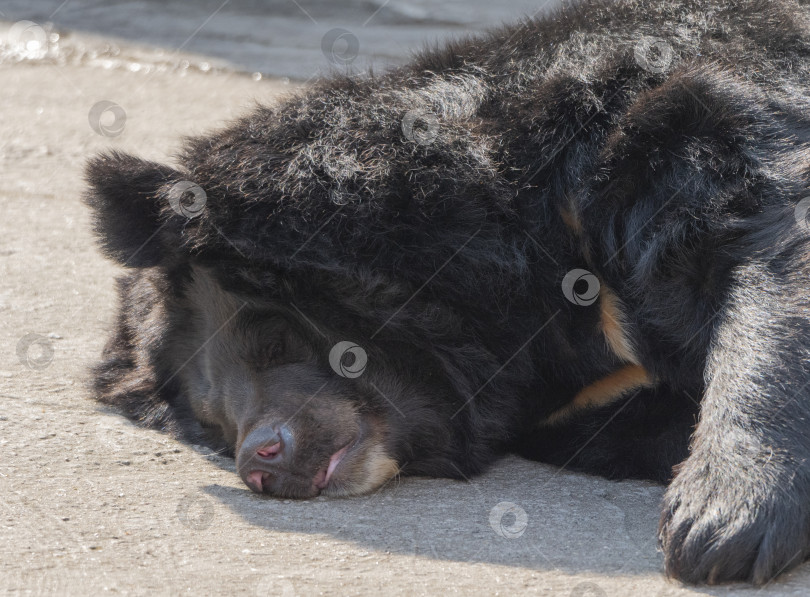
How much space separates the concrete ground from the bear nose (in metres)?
0.07

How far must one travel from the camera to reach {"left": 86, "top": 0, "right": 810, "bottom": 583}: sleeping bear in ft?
12.1

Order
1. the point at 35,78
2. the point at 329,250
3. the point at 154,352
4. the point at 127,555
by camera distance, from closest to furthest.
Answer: the point at 127,555
the point at 329,250
the point at 154,352
the point at 35,78

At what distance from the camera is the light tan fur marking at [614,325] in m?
3.94

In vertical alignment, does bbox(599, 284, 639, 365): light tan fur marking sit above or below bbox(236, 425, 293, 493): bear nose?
above

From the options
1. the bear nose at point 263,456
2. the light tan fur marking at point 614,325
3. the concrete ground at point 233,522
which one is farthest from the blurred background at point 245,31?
the bear nose at point 263,456

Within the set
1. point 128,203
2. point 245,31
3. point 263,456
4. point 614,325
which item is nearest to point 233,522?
point 263,456

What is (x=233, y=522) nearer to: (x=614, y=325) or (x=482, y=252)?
(x=482, y=252)

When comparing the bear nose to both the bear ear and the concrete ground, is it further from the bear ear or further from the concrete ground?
the bear ear

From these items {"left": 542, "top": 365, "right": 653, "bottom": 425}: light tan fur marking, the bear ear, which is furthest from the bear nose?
{"left": 542, "top": 365, "right": 653, "bottom": 425}: light tan fur marking

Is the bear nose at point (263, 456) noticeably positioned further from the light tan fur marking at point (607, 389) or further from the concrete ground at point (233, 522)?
the light tan fur marking at point (607, 389)

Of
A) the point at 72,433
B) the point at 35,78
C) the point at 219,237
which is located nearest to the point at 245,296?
the point at 219,237

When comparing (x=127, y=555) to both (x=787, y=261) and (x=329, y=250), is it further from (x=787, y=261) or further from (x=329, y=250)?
(x=787, y=261)

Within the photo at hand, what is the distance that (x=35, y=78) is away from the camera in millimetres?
9195

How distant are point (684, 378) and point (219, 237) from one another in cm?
164
